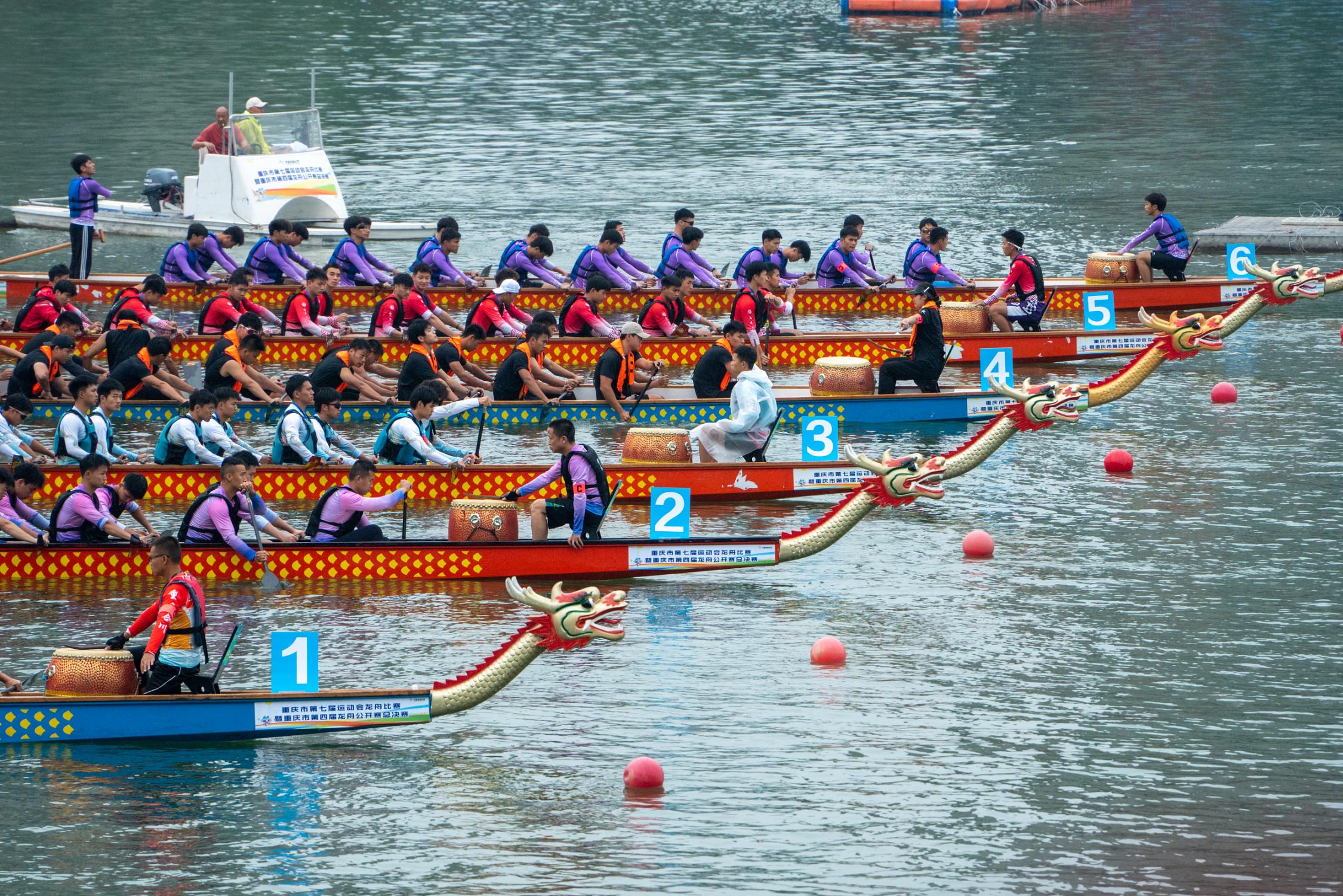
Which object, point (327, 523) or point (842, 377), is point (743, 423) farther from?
point (327, 523)

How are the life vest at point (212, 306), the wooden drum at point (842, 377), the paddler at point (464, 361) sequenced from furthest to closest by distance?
the life vest at point (212, 306), the wooden drum at point (842, 377), the paddler at point (464, 361)

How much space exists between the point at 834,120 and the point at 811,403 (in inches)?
1064

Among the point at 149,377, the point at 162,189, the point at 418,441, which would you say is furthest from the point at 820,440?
the point at 162,189

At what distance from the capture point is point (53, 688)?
13.6 metres

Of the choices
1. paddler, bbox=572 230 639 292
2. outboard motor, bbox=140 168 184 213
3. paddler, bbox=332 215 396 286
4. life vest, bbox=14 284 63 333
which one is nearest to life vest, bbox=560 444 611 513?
life vest, bbox=14 284 63 333

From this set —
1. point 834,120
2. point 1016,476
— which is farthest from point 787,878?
point 834,120

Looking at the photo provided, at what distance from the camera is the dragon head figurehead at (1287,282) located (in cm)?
2528

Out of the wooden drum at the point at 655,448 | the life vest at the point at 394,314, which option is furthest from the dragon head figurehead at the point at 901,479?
the life vest at the point at 394,314

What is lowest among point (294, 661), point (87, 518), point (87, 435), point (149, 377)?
point (294, 661)

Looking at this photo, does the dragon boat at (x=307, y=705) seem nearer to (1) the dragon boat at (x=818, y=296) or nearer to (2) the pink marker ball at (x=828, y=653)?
(2) the pink marker ball at (x=828, y=653)

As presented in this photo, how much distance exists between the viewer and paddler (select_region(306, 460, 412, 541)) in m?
16.6

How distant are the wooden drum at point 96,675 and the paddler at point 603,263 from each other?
47.7ft

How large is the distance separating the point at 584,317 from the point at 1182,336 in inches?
306

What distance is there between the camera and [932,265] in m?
27.4
